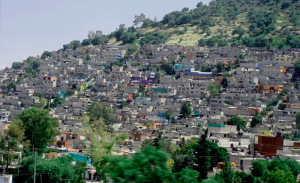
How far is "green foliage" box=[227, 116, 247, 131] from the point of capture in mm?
23109

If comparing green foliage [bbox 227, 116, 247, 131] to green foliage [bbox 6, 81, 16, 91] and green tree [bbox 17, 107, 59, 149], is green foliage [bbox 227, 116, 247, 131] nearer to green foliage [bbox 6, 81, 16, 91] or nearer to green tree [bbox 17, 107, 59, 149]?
green tree [bbox 17, 107, 59, 149]

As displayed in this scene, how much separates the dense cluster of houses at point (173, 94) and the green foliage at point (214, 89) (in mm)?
348

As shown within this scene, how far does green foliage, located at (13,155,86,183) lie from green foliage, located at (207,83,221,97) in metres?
17.2

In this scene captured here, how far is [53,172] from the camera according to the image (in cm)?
1224

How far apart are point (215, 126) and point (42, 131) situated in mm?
9045

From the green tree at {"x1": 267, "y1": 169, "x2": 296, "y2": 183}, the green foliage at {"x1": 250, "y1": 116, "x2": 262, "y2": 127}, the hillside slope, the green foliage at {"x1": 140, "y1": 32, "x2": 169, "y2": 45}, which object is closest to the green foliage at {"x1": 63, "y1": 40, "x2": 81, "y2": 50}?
the hillside slope

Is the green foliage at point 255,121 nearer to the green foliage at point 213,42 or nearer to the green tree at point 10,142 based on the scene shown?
the green tree at point 10,142

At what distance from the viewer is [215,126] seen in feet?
72.1

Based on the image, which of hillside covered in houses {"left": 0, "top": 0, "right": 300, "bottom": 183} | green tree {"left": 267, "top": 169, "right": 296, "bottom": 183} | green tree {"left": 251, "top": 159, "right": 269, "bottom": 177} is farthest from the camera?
green tree {"left": 251, "top": 159, "right": 269, "bottom": 177}

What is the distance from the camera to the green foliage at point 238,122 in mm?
23109

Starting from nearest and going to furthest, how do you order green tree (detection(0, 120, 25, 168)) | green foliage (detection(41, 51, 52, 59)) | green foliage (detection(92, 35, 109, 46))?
green tree (detection(0, 120, 25, 168))
green foliage (detection(41, 51, 52, 59))
green foliage (detection(92, 35, 109, 46))

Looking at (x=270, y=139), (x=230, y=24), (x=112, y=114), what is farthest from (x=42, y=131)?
(x=230, y=24)

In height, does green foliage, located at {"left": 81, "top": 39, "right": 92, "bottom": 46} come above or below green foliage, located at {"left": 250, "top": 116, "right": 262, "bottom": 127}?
above

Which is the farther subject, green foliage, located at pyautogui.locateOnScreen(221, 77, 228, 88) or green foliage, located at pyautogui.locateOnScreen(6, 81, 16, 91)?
green foliage, located at pyautogui.locateOnScreen(6, 81, 16, 91)
